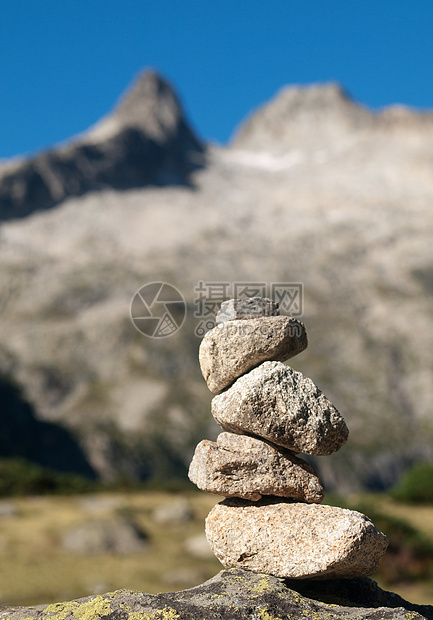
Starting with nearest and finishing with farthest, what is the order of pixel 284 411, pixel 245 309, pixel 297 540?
pixel 297 540
pixel 284 411
pixel 245 309

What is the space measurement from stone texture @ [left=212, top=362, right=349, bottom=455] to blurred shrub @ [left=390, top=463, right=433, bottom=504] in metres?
32.3

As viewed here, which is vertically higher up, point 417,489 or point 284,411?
point 417,489

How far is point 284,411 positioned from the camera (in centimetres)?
985

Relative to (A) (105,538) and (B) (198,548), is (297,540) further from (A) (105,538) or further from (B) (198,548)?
(A) (105,538)

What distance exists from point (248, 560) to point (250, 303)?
4378 mm

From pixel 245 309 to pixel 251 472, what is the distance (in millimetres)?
2870

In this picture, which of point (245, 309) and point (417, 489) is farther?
point (417, 489)

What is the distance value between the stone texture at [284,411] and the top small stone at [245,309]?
1038mm

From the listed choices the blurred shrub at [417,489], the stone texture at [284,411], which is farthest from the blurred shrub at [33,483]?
the stone texture at [284,411]

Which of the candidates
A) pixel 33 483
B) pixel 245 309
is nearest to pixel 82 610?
pixel 245 309

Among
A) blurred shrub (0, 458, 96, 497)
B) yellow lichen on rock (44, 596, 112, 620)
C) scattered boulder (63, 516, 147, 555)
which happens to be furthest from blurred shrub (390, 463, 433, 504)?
yellow lichen on rock (44, 596, 112, 620)

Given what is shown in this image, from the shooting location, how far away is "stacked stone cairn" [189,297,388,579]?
948 centimetres

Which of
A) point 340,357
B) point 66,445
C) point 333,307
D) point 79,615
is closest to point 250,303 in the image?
point 79,615

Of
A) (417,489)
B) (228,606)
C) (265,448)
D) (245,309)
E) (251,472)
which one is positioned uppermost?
(417,489)
